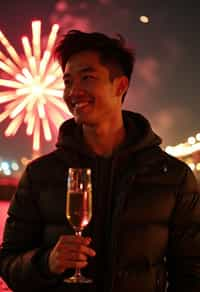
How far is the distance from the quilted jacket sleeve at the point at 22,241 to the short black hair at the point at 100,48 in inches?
19.8

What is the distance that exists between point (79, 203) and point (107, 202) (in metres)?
0.29

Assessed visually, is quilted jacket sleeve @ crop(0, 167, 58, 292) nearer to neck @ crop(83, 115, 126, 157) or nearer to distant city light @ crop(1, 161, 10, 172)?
neck @ crop(83, 115, 126, 157)

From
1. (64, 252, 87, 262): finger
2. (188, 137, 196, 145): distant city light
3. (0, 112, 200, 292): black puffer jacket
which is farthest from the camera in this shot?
(188, 137, 196, 145): distant city light

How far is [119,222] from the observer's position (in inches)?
74.2

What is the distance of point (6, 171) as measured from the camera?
1347 inches

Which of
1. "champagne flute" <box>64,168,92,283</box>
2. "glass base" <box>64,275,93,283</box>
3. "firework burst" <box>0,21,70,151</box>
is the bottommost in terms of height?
"glass base" <box>64,275,93,283</box>

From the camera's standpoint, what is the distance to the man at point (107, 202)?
1.88 meters

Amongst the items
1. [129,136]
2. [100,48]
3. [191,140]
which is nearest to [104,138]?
[129,136]

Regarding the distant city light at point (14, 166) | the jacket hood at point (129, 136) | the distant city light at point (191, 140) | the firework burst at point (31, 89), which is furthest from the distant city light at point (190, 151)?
the jacket hood at point (129, 136)

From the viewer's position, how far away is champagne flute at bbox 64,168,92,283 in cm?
168

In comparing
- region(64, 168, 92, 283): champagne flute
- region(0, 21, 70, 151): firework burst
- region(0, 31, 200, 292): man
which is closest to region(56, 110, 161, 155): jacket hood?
region(0, 31, 200, 292): man

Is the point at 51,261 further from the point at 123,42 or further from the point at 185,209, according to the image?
the point at 123,42

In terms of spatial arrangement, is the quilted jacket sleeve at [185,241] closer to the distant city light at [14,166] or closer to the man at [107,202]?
the man at [107,202]

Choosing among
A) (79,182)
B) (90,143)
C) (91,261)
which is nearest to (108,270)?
(91,261)
